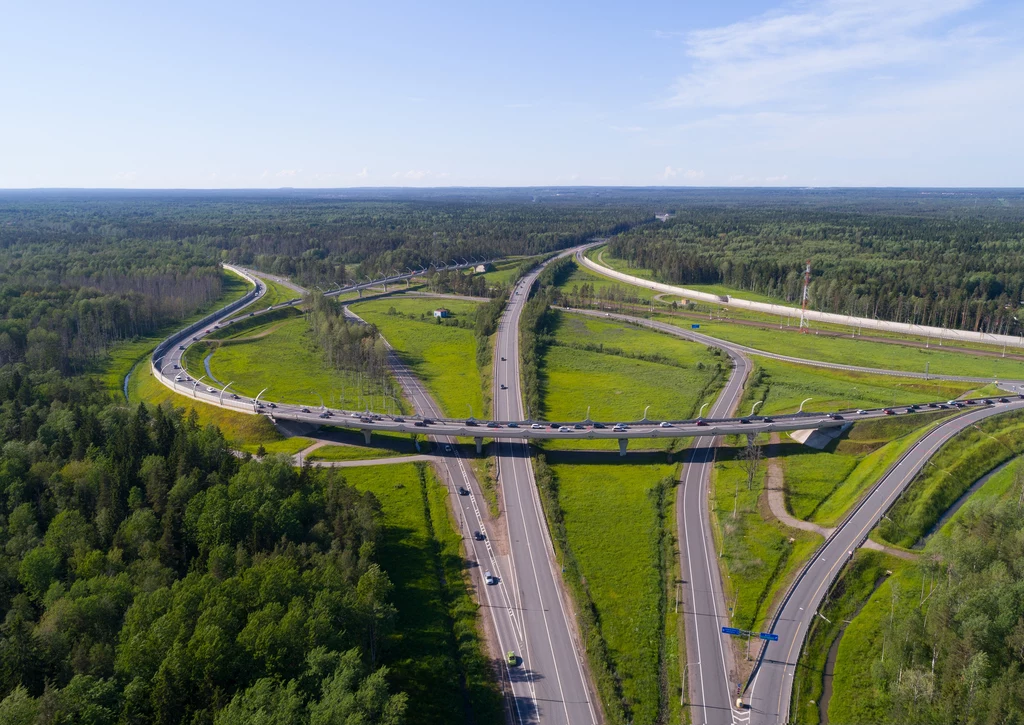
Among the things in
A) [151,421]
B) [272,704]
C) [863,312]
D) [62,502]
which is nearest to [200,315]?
[151,421]

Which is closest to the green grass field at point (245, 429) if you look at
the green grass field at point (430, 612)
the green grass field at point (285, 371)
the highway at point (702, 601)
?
the green grass field at point (285, 371)

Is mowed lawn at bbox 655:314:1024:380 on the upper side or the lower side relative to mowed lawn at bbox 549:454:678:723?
upper

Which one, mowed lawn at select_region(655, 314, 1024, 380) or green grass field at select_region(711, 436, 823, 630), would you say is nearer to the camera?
green grass field at select_region(711, 436, 823, 630)

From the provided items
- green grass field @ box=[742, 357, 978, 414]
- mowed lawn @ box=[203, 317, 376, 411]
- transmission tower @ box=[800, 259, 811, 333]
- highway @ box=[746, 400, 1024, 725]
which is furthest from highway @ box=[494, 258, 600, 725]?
transmission tower @ box=[800, 259, 811, 333]

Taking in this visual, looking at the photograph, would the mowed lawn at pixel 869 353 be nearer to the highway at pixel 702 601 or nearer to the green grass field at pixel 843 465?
the green grass field at pixel 843 465

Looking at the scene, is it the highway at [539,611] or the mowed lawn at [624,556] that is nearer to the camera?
the highway at [539,611]

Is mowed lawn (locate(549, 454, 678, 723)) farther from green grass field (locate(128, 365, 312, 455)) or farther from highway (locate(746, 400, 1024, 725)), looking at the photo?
green grass field (locate(128, 365, 312, 455))
